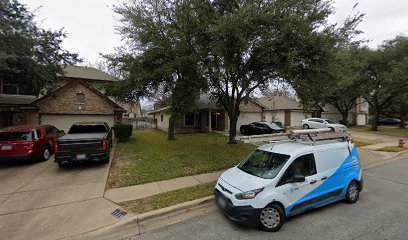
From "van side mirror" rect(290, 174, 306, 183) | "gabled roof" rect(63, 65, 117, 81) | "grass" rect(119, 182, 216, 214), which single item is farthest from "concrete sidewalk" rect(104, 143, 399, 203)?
"gabled roof" rect(63, 65, 117, 81)

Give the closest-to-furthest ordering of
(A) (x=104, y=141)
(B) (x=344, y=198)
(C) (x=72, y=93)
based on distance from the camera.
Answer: (B) (x=344, y=198)
(A) (x=104, y=141)
(C) (x=72, y=93)

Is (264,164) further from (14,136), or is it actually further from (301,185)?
(14,136)

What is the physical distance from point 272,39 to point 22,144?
450 inches

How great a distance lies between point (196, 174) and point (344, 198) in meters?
4.69

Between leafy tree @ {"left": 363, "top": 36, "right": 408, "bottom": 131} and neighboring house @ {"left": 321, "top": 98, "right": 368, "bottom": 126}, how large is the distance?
832cm

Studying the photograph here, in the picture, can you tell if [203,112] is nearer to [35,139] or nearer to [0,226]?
[35,139]

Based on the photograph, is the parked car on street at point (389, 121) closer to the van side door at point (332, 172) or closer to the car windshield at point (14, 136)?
the van side door at point (332, 172)

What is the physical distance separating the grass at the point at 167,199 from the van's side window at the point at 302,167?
2360 millimetres

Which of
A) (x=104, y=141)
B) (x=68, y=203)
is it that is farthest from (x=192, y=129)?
(x=68, y=203)

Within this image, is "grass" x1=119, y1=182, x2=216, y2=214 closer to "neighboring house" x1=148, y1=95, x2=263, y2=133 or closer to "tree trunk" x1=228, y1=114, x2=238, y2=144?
"tree trunk" x1=228, y1=114, x2=238, y2=144

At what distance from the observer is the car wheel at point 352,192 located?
523 cm

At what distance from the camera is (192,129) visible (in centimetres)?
2308

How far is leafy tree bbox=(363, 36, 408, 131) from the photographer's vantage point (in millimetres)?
19078

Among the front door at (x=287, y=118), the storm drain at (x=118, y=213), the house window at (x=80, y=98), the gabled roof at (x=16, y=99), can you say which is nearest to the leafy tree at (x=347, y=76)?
the front door at (x=287, y=118)
